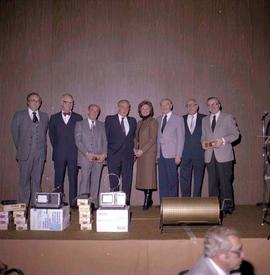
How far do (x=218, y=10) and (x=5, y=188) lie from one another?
14.7 feet

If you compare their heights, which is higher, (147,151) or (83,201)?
(147,151)

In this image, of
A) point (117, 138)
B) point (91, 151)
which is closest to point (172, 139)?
point (117, 138)

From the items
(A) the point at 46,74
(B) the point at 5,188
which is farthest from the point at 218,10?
(B) the point at 5,188

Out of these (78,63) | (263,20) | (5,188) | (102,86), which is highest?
(263,20)

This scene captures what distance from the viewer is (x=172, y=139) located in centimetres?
494

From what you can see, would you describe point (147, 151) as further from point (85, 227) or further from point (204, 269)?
point (204, 269)

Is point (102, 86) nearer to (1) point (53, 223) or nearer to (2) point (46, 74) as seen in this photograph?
(2) point (46, 74)

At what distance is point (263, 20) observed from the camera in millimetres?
5840

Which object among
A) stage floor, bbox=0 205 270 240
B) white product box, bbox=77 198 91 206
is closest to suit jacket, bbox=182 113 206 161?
stage floor, bbox=0 205 270 240

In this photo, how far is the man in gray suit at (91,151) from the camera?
499cm

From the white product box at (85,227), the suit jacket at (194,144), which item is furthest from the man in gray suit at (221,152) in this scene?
the white product box at (85,227)

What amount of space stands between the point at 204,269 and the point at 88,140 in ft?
11.2

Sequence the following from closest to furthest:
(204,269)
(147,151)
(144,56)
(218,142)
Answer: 1. (204,269)
2. (218,142)
3. (147,151)
4. (144,56)

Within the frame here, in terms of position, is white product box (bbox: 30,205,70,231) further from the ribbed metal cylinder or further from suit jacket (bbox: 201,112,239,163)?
suit jacket (bbox: 201,112,239,163)
